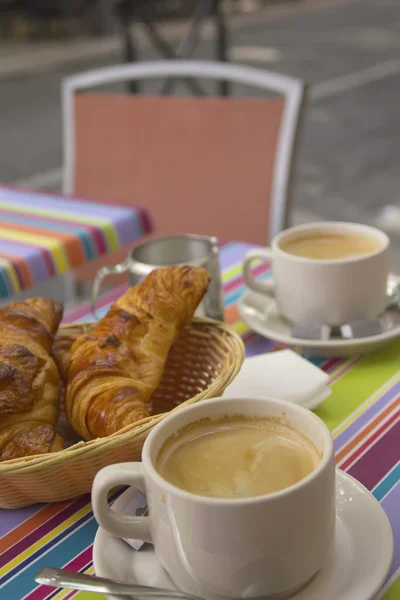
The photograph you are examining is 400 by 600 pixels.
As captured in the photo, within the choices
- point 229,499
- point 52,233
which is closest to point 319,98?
point 52,233

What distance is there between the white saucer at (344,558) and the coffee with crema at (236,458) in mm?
65

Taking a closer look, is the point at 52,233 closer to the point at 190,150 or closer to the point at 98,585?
the point at 190,150

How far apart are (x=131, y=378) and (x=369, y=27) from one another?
9717mm

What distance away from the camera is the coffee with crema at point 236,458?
46cm

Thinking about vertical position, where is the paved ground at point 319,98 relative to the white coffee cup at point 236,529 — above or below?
below

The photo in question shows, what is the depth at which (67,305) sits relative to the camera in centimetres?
192

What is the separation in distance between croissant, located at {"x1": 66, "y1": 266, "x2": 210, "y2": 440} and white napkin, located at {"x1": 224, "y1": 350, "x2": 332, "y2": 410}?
3.1 inches

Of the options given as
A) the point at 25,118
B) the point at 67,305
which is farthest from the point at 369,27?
the point at 67,305

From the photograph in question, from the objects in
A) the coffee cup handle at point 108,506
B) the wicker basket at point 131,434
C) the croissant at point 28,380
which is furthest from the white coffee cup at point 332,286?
the coffee cup handle at point 108,506

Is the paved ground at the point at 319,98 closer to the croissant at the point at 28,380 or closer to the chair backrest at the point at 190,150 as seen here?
the chair backrest at the point at 190,150

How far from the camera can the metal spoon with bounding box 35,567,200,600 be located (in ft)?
1.50

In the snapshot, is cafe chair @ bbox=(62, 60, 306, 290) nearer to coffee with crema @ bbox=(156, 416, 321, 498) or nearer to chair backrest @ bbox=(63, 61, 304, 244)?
chair backrest @ bbox=(63, 61, 304, 244)

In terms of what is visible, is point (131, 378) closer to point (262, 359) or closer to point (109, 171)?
point (262, 359)

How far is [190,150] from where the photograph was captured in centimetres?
159
